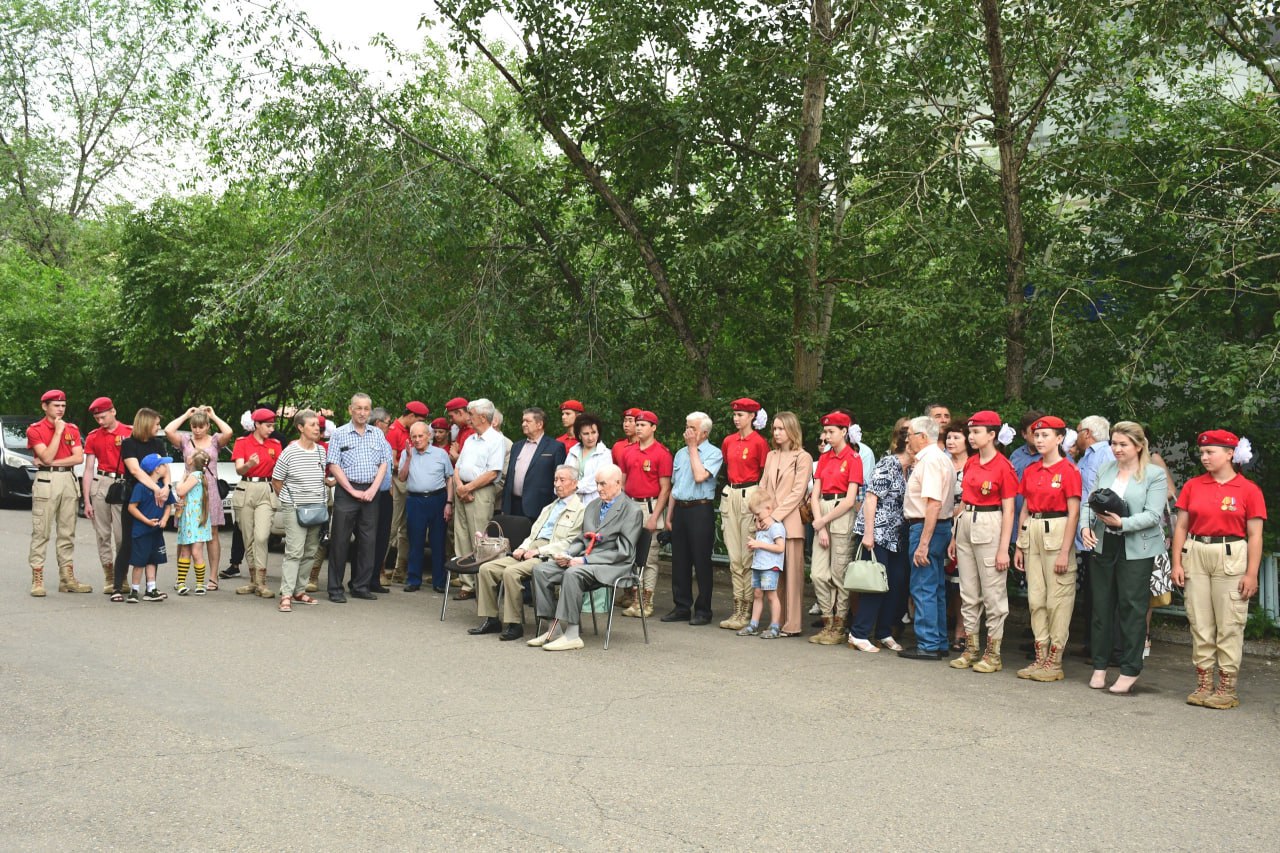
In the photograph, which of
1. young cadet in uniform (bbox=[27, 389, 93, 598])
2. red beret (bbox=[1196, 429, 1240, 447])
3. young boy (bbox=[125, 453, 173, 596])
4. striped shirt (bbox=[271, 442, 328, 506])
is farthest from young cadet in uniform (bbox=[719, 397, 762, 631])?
young cadet in uniform (bbox=[27, 389, 93, 598])

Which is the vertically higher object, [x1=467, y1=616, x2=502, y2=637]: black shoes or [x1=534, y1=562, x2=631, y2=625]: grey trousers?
[x1=534, y1=562, x2=631, y2=625]: grey trousers

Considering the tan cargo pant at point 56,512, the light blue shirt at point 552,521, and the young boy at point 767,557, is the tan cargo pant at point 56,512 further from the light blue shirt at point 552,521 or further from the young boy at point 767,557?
the young boy at point 767,557

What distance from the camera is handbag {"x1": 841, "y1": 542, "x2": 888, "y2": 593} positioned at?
9344mm

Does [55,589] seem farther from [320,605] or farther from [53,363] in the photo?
[53,363]

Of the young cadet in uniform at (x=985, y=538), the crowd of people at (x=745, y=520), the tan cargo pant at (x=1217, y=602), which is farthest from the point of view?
the young cadet in uniform at (x=985, y=538)

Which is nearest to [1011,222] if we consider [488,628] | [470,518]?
[470,518]

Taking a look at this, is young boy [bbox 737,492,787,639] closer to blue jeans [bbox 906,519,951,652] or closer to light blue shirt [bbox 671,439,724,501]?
light blue shirt [bbox 671,439,724,501]

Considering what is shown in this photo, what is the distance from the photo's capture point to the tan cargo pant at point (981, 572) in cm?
878

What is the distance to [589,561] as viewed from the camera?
31.8ft

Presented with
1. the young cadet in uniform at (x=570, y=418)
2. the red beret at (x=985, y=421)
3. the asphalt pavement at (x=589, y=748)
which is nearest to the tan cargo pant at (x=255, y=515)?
the asphalt pavement at (x=589, y=748)

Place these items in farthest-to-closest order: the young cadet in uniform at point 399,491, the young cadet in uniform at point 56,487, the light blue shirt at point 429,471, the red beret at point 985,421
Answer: the young cadet in uniform at point 399,491, the light blue shirt at point 429,471, the young cadet in uniform at point 56,487, the red beret at point 985,421

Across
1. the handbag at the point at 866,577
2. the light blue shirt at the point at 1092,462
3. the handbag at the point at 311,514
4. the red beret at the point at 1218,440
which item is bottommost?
the handbag at the point at 866,577

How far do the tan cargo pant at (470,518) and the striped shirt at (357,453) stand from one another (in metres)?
0.95

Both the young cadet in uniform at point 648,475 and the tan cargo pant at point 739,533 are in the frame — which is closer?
the tan cargo pant at point 739,533
